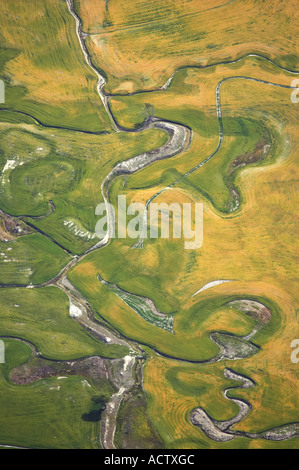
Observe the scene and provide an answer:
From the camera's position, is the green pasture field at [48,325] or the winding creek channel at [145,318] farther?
the green pasture field at [48,325]

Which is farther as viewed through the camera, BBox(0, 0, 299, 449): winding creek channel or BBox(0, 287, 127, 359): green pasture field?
BBox(0, 287, 127, 359): green pasture field

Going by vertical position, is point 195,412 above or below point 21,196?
below

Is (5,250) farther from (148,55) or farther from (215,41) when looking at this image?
(215,41)

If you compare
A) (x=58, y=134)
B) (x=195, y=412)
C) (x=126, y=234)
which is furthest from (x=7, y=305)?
(x=195, y=412)

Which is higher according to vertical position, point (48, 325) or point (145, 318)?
point (145, 318)

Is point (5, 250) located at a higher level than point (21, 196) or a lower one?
lower

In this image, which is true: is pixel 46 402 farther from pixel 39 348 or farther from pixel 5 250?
pixel 5 250
